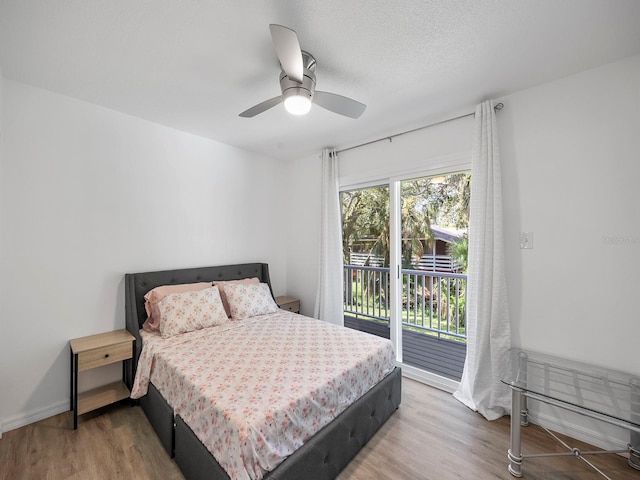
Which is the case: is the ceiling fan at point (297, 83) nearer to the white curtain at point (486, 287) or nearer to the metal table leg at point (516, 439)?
the white curtain at point (486, 287)

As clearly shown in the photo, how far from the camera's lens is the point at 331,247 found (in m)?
3.42

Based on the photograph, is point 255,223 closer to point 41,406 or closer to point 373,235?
point 373,235

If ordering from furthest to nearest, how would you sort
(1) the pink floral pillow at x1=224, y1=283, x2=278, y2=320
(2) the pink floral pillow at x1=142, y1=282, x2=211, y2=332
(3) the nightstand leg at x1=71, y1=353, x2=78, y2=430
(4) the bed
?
(1) the pink floral pillow at x1=224, y1=283, x2=278, y2=320
(2) the pink floral pillow at x1=142, y1=282, x2=211, y2=332
(3) the nightstand leg at x1=71, y1=353, x2=78, y2=430
(4) the bed

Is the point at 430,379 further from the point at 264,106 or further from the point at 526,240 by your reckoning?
the point at 264,106

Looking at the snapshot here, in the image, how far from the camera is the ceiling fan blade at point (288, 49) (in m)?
1.27

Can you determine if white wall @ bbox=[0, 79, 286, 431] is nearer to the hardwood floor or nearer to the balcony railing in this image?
the hardwood floor

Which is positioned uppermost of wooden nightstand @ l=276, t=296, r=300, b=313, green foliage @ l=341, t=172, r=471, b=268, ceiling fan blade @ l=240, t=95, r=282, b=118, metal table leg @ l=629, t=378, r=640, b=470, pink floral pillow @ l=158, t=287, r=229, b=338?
ceiling fan blade @ l=240, t=95, r=282, b=118

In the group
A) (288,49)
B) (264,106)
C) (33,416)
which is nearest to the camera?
(288,49)

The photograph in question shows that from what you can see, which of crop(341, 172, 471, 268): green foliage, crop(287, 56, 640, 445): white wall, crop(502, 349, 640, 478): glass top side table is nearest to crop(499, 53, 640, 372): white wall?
crop(287, 56, 640, 445): white wall

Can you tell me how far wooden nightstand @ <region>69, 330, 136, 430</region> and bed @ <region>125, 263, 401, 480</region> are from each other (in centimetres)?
8

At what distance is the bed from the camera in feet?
4.54

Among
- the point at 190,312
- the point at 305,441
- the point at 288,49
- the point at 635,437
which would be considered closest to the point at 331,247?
the point at 190,312

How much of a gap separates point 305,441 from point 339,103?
2100 mm

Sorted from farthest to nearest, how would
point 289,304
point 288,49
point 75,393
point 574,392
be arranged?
point 289,304 → point 75,393 → point 574,392 → point 288,49
